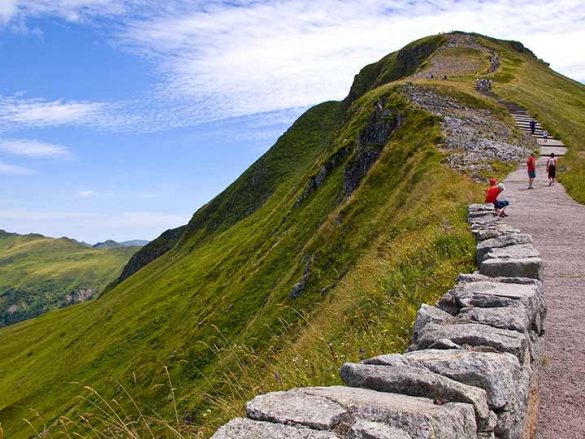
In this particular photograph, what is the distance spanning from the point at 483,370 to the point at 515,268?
6073 millimetres

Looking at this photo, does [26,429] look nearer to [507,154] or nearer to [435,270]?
[507,154]

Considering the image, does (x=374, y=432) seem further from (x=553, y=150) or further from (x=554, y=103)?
(x=554, y=103)

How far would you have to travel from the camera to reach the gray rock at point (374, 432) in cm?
434

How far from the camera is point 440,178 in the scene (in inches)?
1449

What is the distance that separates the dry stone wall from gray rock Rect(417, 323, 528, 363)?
0.5 inches

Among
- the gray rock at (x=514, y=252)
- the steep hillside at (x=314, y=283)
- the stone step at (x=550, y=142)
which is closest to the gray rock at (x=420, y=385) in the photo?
the steep hillside at (x=314, y=283)

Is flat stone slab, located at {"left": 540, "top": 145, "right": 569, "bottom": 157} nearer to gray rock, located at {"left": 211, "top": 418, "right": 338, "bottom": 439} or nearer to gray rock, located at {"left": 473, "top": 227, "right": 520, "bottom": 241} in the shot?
gray rock, located at {"left": 473, "top": 227, "right": 520, "bottom": 241}

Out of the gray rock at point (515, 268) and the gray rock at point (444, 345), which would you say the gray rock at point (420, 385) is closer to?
the gray rock at point (444, 345)

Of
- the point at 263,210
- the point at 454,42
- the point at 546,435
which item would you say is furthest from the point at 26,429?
the point at 454,42

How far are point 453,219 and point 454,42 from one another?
101 m

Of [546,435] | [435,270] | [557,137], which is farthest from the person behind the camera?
[557,137]

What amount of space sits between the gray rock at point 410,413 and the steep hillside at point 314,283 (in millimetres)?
2428

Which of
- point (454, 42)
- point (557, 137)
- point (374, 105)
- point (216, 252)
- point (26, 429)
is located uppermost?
point (454, 42)

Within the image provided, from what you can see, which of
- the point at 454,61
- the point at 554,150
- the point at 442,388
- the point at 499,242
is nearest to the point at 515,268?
the point at 499,242
